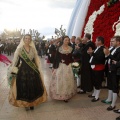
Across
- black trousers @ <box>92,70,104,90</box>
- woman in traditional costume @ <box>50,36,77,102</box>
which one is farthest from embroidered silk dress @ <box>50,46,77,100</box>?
black trousers @ <box>92,70,104,90</box>

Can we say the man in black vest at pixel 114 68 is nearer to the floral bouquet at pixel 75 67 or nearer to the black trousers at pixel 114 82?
Result: the black trousers at pixel 114 82

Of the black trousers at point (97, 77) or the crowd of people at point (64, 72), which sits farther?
the black trousers at point (97, 77)

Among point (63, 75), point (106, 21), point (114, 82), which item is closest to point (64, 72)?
point (63, 75)

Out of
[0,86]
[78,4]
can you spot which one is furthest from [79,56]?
[78,4]

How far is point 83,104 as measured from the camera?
18.5ft

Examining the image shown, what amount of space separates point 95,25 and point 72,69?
405 centimetres

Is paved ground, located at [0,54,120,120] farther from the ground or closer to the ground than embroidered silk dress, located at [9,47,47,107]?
closer to the ground

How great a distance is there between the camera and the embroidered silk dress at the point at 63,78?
18.9 ft

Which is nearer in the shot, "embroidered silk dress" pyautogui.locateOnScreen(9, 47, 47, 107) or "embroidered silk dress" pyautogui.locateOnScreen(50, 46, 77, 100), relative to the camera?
"embroidered silk dress" pyautogui.locateOnScreen(9, 47, 47, 107)

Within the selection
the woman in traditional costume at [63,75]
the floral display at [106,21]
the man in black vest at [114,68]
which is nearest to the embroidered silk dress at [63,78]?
the woman in traditional costume at [63,75]

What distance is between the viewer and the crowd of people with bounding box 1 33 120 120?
5.12 m

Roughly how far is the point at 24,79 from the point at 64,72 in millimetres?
1082

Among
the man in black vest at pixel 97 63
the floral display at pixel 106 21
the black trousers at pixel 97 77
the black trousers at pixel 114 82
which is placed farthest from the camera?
the floral display at pixel 106 21

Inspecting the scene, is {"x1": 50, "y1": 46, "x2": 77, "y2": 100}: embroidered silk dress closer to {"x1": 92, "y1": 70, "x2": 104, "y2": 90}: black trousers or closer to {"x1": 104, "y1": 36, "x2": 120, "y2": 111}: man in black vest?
{"x1": 92, "y1": 70, "x2": 104, "y2": 90}: black trousers
